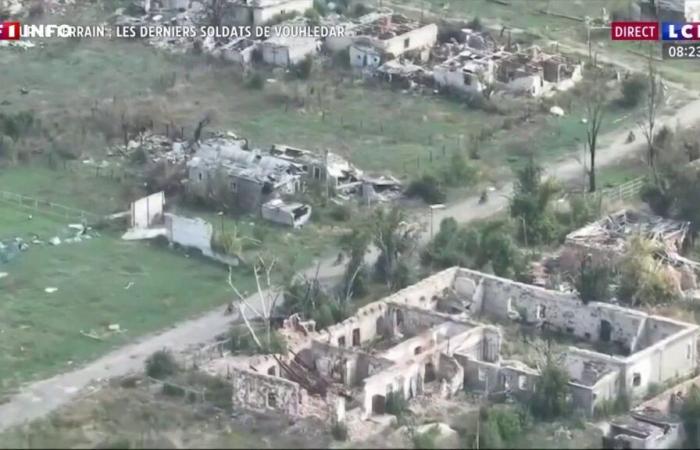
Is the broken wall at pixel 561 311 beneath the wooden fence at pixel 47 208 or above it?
above

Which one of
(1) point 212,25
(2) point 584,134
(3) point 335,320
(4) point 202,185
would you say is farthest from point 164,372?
(1) point 212,25

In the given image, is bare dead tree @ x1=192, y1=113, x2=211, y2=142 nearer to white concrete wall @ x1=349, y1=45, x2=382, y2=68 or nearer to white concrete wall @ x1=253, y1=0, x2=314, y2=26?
white concrete wall @ x1=349, y1=45, x2=382, y2=68

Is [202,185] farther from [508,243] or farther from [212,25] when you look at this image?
[212,25]

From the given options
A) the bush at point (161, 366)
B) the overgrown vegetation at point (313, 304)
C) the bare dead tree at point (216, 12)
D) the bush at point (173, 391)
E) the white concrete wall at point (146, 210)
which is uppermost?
the overgrown vegetation at point (313, 304)

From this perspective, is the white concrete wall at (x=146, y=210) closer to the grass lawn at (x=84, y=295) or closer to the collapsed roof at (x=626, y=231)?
the grass lawn at (x=84, y=295)

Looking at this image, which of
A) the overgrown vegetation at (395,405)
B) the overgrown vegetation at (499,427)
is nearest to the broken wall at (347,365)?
the overgrown vegetation at (395,405)

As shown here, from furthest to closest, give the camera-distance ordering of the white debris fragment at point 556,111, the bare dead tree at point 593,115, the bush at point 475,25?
the bush at point 475,25 → the white debris fragment at point 556,111 → the bare dead tree at point 593,115

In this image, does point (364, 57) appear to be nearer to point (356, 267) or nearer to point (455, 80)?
point (455, 80)

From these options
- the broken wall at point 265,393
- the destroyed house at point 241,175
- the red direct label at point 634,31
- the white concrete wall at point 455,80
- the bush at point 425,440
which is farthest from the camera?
the red direct label at point 634,31

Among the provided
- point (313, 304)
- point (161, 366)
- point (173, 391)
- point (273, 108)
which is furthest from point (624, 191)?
point (173, 391)
